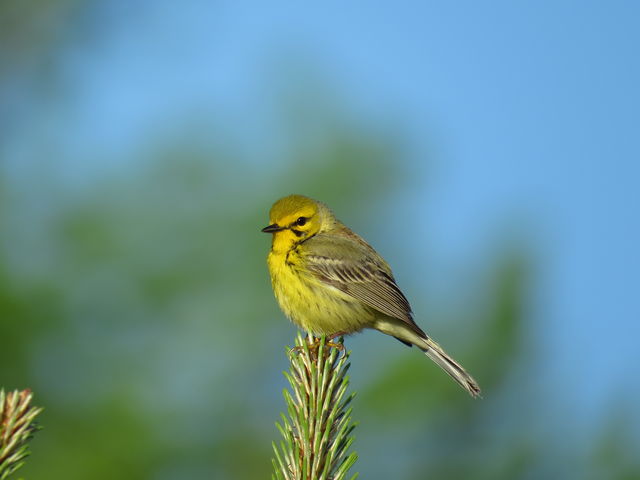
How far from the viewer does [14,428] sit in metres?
2.32

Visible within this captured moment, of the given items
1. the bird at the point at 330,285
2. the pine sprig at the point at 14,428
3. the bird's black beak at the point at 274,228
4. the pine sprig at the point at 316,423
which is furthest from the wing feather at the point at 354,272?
the pine sprig at the point at 14,428

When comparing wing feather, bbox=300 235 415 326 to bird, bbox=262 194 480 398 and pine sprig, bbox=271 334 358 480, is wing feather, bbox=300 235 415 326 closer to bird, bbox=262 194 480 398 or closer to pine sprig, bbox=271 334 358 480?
bird, bbox=262 194 480 398

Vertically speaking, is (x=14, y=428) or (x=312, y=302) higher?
(x=312, y=302)

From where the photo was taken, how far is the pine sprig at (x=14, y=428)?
231cm

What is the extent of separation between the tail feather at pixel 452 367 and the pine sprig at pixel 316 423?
2755 mm

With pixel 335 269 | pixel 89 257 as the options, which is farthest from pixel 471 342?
pixel 335 269

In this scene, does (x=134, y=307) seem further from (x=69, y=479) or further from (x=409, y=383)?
(x=409, y=383)

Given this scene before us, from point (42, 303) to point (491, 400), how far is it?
8198mm

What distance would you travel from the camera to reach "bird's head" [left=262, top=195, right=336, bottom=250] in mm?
6434

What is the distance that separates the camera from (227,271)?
57.6 ft

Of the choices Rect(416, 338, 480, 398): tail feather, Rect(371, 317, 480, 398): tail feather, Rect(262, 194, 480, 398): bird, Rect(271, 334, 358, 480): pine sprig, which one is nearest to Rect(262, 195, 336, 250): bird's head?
Rect(262, 194, 480, 398): bird

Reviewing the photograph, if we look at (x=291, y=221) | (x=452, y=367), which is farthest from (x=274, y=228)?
(x=452, y=367)

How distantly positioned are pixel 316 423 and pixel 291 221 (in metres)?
3.45

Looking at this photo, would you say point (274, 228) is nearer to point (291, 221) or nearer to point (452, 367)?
point (291, 221)
